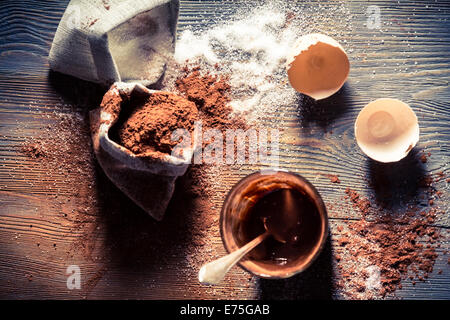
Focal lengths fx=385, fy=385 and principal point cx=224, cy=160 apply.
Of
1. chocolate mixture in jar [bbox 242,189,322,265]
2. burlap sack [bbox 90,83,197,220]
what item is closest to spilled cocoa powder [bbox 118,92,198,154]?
burlap sack [bbox 90,83,197,220]

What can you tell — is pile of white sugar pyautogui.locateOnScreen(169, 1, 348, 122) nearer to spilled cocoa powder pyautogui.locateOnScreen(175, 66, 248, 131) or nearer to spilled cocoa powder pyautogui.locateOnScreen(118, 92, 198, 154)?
spilled cocoa powder pyautogui.locateOnScreen(175, 66, 248, 131)

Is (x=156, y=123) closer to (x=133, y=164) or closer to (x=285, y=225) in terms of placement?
(x=133, y=164)

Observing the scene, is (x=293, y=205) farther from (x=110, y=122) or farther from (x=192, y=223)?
(x=110, y=122)

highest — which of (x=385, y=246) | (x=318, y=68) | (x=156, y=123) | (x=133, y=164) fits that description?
(x=318, y=68)

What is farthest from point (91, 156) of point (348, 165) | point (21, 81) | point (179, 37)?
point (348, 165)

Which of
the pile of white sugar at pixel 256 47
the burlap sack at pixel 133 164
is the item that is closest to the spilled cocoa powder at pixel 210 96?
the pile of white sugar at pixel 256 47

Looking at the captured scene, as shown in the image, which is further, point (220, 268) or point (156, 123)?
point (156, 123)

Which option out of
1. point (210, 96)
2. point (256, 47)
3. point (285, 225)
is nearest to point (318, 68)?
point (256, 47)

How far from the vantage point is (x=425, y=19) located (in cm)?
109

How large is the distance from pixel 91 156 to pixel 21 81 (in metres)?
0.31

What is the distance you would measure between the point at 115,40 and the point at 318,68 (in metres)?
0.55

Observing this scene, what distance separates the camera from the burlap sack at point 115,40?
0.99 meters

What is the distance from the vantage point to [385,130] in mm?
1016

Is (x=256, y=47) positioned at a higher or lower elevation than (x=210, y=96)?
higher
